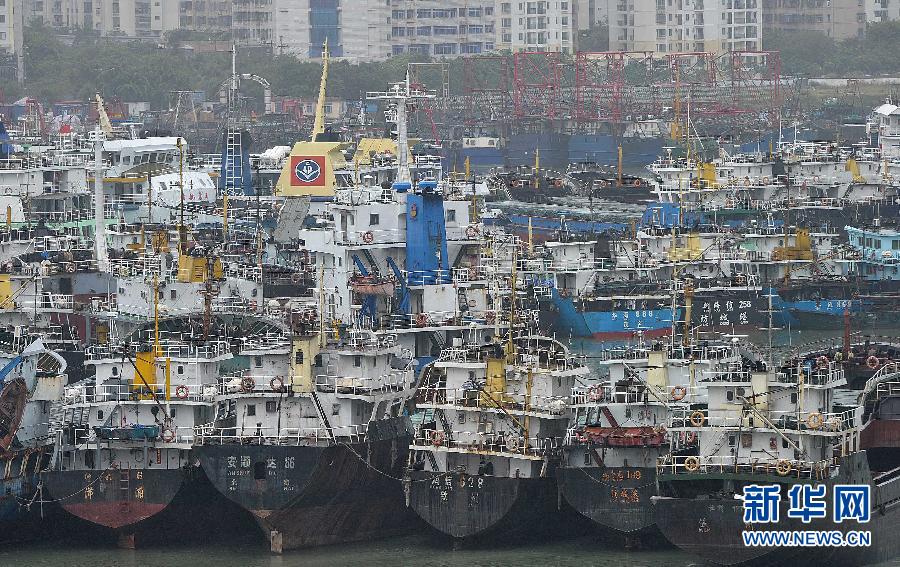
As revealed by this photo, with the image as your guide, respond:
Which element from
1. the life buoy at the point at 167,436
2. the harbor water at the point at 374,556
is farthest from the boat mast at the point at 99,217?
the harbor water at the point at 374,556

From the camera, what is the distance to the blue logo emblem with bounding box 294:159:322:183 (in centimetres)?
12712

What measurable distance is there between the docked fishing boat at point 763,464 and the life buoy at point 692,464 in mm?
24

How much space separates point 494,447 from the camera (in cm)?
6581

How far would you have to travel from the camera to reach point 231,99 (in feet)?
571

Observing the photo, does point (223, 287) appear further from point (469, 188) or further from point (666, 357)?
point (666, 357)

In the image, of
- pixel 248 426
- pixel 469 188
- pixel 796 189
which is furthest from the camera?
pixel 796 189

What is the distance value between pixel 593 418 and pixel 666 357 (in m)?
2.80

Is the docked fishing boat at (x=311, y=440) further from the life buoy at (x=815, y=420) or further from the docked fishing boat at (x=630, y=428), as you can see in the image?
the life buoy at (x=815, y=420)

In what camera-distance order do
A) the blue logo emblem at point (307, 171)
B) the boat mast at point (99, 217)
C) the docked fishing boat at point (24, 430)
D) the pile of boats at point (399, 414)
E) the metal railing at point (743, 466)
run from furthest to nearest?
the blue logo emblem at point (307, 171), the boat mast at point (99, 217), the docked fishing boat at point (24, 430), the pile of boats at point (399, 414), the metal railing at point (743, 466)

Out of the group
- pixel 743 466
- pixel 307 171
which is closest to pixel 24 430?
pixel 743 466

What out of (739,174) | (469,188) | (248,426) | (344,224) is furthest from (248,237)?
(248,426)

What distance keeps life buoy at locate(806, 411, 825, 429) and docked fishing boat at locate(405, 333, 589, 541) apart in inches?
267

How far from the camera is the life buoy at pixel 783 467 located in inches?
2427

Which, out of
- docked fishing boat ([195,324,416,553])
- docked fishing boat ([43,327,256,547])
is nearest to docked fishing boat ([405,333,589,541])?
docked fishing boat ([195,324,416,553])
